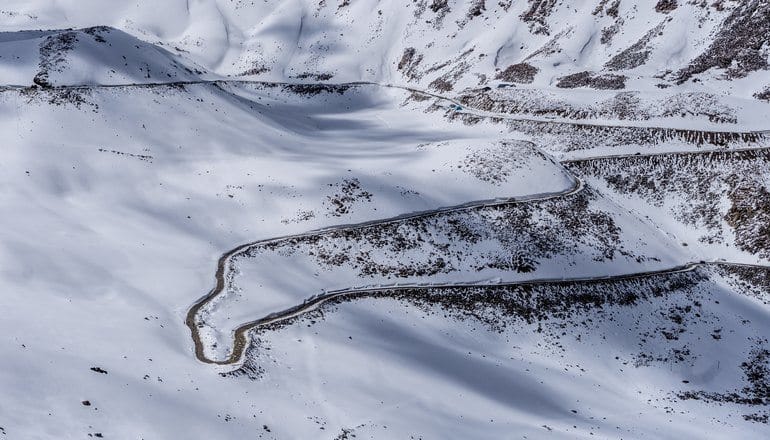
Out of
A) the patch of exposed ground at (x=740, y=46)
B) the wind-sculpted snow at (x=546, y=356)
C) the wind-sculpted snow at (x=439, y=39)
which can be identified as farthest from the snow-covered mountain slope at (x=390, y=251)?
the wind-sculpted snow at (x=439, y=39)

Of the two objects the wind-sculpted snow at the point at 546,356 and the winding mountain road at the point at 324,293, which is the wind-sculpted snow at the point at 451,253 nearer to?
the winding mountain road at the point at 324,293

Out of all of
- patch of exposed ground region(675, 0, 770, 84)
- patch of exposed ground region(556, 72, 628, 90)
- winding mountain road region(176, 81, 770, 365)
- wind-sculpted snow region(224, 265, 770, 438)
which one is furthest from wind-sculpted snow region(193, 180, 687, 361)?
patch of exposed ground region(675, 0, 770, 84)

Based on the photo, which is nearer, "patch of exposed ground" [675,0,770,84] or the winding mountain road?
the winding mountain road

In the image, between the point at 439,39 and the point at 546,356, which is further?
the point at 439,39

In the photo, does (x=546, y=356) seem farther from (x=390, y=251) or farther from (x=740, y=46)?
(x=740, y=46)

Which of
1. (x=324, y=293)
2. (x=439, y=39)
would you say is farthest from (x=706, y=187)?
(x=439, y=39)

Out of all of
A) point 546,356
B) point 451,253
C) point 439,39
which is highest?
point 439,39

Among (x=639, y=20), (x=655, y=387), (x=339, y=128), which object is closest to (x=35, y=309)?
(x=655, y=387)

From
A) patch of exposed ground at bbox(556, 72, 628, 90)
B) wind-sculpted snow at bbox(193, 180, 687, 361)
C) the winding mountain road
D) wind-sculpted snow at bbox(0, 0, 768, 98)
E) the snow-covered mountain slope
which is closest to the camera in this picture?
the snow-covered mountain slope

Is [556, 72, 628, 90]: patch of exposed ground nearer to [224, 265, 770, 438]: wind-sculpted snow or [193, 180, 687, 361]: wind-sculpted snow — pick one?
[193, 180, 687, 361]: wind-sculpted snow
